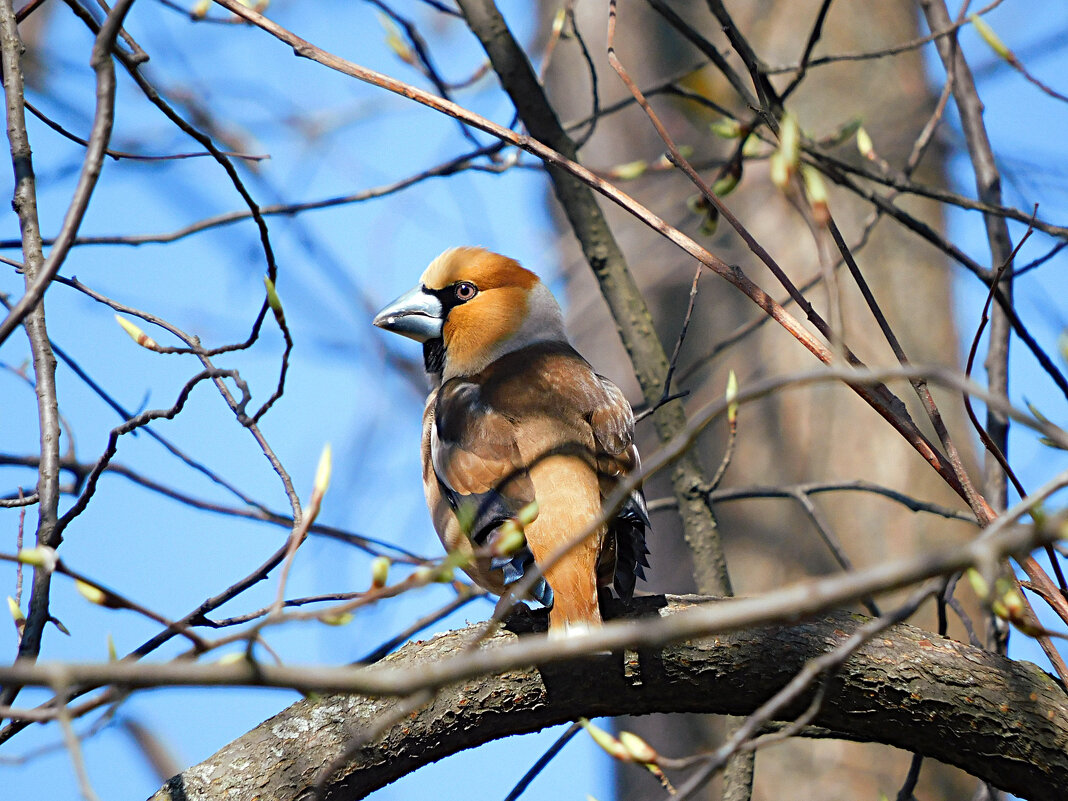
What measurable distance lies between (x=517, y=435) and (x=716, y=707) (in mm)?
1127

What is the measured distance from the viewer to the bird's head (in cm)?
432

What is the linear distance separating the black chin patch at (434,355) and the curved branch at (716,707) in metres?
1.97

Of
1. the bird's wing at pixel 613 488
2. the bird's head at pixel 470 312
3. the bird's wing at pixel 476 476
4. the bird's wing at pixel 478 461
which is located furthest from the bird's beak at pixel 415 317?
the bird's wing at pixel 613 488

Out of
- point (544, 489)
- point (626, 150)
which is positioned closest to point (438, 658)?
point (544, 489)

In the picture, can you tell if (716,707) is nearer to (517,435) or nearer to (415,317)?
(517,435)

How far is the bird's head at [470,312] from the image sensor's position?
4324 mm

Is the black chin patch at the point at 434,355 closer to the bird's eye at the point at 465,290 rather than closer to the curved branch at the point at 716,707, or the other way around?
the bird's eye at the point at 465,290

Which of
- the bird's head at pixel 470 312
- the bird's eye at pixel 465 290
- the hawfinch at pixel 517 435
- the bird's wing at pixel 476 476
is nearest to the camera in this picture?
the hawfinch at pixel 517 435

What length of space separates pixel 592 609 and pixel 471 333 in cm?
188

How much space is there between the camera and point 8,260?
8.26ft

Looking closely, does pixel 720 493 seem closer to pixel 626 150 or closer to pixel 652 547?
pixel 652 547

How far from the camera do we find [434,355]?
4480mm

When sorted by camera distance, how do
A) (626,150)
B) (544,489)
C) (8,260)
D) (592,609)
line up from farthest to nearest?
(626,150)
(544,489)
(592,609)
(8,260)

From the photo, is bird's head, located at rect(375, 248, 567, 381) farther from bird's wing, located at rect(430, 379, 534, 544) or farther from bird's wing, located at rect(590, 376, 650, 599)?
bird's wing, located at rect(590, 376, 650, 599)
